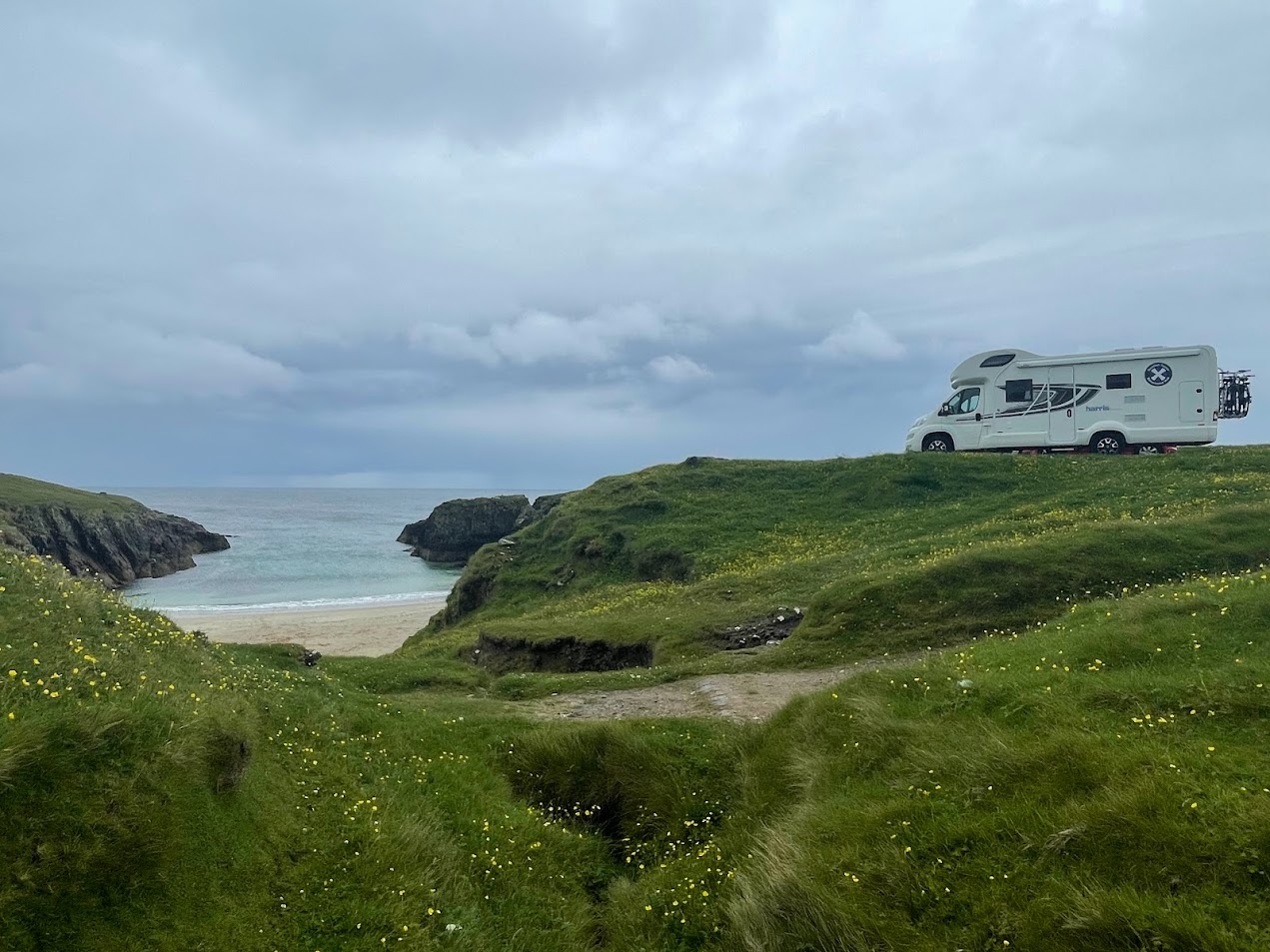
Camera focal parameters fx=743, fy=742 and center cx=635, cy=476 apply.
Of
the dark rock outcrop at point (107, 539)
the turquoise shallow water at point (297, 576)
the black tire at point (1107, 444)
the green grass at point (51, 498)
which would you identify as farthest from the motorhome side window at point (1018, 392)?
the green grass at point (51, 498)

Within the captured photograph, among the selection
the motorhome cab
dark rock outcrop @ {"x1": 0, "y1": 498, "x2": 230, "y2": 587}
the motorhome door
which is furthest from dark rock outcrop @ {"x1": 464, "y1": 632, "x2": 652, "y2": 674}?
dark rock outcrop @ {"x1": 0, "y1": 498, "x2": 230, "y2": 587}

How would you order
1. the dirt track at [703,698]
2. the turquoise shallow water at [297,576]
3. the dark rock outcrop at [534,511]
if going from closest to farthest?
the dirt track at [703,698] < the turquoise shallow water at [297,576] < the dark rock outcrop at [534,511]

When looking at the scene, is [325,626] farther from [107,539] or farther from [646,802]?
[107,539]

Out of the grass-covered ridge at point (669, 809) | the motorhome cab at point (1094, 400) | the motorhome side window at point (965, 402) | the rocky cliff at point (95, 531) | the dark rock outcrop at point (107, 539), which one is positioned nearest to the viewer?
the grass-covered ridge at point (669, 809)

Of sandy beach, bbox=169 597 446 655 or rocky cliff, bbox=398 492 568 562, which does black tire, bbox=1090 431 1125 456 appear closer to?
sandy beach, bbox=169 597 446 655

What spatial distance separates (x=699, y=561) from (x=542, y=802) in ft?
70.6

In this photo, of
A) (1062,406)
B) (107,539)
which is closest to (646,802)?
(1062,406)

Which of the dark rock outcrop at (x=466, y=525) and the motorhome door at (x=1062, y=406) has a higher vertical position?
the motorhome door at (x=1062, y=406)

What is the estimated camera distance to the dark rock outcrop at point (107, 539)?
7338 centimetres

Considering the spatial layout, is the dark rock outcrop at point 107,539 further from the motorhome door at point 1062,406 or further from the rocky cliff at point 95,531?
the motorhome door at point 1062,406

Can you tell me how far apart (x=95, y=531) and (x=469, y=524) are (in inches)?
1706

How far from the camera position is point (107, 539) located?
82688mm

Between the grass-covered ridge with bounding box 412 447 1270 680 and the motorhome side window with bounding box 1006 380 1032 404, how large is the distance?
2900mm

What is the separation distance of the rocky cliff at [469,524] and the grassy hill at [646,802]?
292ft
